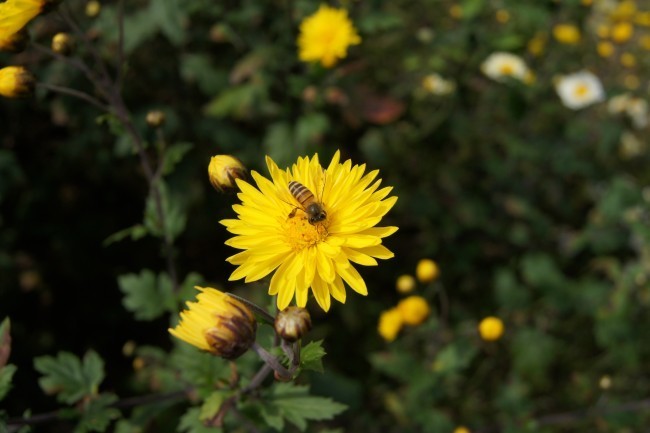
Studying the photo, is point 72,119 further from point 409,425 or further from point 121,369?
point 409,425

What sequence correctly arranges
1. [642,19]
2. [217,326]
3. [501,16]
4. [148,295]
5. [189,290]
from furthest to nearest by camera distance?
1. [642,19]
2. [501,16]
3. [148,295]
4. [189,290]
5. [217,326]

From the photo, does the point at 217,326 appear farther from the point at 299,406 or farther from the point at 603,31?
the point at 603,31

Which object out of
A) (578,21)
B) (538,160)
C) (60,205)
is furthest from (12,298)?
(578,21)

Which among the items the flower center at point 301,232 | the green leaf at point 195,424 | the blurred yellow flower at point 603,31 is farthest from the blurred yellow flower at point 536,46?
the green leaf at point 195,424

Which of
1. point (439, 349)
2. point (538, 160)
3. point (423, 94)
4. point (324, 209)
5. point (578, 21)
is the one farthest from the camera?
point (423, 94)

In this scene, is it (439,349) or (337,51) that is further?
(439,349)

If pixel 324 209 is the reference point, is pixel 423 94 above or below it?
above

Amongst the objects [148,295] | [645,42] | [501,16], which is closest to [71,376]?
[148,295]
